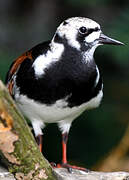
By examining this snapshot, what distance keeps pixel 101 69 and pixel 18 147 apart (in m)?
3.03

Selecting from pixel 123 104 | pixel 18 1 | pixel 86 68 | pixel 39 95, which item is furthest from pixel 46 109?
pixel 18 1

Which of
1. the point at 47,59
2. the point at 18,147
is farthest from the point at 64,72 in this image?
the point at 18,147

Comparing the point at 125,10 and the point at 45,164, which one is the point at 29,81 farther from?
the point at 125,10

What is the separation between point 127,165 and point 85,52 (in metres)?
1.80

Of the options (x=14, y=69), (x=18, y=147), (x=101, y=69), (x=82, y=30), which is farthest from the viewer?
(x=101, y=69)

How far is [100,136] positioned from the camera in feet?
17.9

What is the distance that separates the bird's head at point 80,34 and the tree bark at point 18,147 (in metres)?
0.91

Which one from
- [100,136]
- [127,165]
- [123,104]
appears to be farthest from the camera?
[123,104]

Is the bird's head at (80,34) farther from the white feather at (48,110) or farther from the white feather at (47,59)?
the white feather at (48,110)

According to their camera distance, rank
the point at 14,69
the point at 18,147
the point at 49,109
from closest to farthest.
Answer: the point at 18,147 < the point at 49,109 < the point at 14,69

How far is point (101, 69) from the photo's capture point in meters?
5.68

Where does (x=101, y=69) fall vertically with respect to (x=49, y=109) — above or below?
below

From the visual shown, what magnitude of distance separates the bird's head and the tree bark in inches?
36.0

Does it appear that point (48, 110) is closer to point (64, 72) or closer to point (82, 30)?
point (64, 72)
